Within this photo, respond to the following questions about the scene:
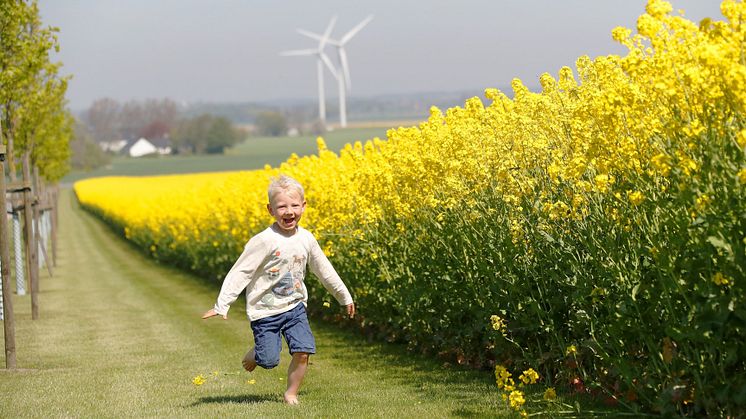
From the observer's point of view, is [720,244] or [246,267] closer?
[720,244]

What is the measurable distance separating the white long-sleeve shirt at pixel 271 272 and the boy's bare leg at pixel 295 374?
354mm

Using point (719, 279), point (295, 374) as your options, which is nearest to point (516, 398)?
point (719, 279)

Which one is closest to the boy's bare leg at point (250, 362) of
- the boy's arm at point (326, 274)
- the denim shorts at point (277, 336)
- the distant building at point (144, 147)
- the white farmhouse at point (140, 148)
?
the denim shorts at point (277, 336)

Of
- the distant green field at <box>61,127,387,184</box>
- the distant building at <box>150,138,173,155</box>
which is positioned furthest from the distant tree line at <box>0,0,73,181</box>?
the distant building at <box>150,138,173,155</box>

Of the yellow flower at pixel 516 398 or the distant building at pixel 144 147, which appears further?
the distant building at pixel 144 147

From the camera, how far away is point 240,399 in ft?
29.5

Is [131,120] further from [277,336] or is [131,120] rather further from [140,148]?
[277,336]

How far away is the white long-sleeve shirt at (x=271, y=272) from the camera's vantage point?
822 cm

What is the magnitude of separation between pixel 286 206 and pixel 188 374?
310 cm

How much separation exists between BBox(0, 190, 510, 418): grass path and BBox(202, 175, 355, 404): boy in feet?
1.45

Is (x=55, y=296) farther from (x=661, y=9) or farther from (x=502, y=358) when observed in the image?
(x=661, y=9)

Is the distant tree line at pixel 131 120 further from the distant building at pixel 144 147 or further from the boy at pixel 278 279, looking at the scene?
the boy at pixel 278 279

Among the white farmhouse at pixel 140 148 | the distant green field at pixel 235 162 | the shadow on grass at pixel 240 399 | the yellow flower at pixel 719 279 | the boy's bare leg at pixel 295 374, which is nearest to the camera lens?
the yellow flower at pixel 719 279

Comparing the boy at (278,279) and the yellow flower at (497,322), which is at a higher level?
the boy at (278,279)
